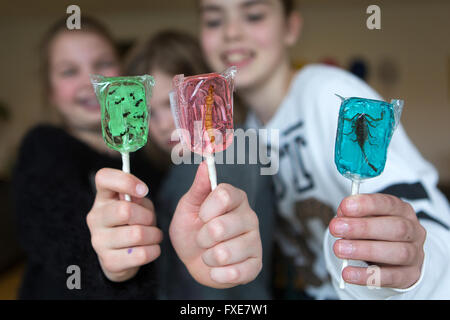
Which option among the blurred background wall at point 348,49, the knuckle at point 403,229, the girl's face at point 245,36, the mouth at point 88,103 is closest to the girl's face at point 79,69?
the mouth at point 88,103

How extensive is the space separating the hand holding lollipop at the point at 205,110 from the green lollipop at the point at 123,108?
35 millimetres

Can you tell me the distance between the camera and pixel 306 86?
2.25 ft

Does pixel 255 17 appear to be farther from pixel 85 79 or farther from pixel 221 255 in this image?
pixel 221 255

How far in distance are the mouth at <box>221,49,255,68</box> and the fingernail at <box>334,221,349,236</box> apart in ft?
1.62

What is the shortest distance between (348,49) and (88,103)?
136 inches

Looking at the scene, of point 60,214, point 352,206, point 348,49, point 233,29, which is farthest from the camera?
point 348,49

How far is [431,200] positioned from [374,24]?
276 mm

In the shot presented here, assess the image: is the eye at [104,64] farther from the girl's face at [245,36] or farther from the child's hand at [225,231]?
the child's hand at [225,231]

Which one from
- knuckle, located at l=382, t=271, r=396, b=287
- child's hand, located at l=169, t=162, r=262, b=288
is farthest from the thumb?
knuckle, located at l=382, t=271, r=396, b=287

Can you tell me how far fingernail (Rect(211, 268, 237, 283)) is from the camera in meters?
0.35

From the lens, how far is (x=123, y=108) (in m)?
0.35

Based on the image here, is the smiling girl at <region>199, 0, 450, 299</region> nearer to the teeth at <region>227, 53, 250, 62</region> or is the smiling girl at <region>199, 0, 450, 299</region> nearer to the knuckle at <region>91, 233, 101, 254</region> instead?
the teeth at <region>227, 53, 250, 62</region>

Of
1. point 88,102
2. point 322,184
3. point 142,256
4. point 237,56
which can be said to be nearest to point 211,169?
point 142,256

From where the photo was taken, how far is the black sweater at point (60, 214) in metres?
0.46
